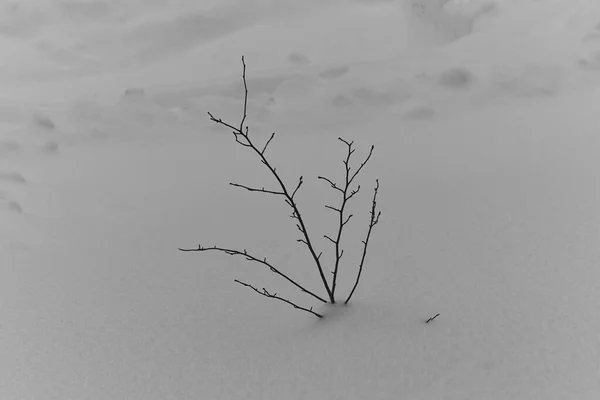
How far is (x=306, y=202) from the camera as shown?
151 centimetres

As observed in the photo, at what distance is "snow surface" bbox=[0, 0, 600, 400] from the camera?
2.95 feet

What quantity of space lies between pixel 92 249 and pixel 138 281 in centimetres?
26

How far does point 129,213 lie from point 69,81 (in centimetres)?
143

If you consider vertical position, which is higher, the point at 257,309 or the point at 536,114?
the point at 536,114

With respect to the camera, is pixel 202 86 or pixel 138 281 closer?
pixel 138 281

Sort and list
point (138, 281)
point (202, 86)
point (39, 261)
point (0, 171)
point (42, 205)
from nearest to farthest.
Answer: point (138, 281)
point (39, 261)
point (42, 205)
point (0, 171)
point (202, 86)

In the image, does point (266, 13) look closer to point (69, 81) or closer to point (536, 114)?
point (69, 81)

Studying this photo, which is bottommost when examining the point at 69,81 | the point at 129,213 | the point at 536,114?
the point at 129,213

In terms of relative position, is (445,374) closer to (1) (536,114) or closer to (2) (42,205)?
(1) (536,114)

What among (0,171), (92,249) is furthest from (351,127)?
(0,171)

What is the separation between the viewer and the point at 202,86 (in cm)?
253

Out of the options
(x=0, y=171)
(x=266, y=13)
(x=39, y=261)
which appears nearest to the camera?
(x=39, y=261)

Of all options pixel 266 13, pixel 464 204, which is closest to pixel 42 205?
pixel 464 204

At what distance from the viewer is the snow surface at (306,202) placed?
2.95 ft
